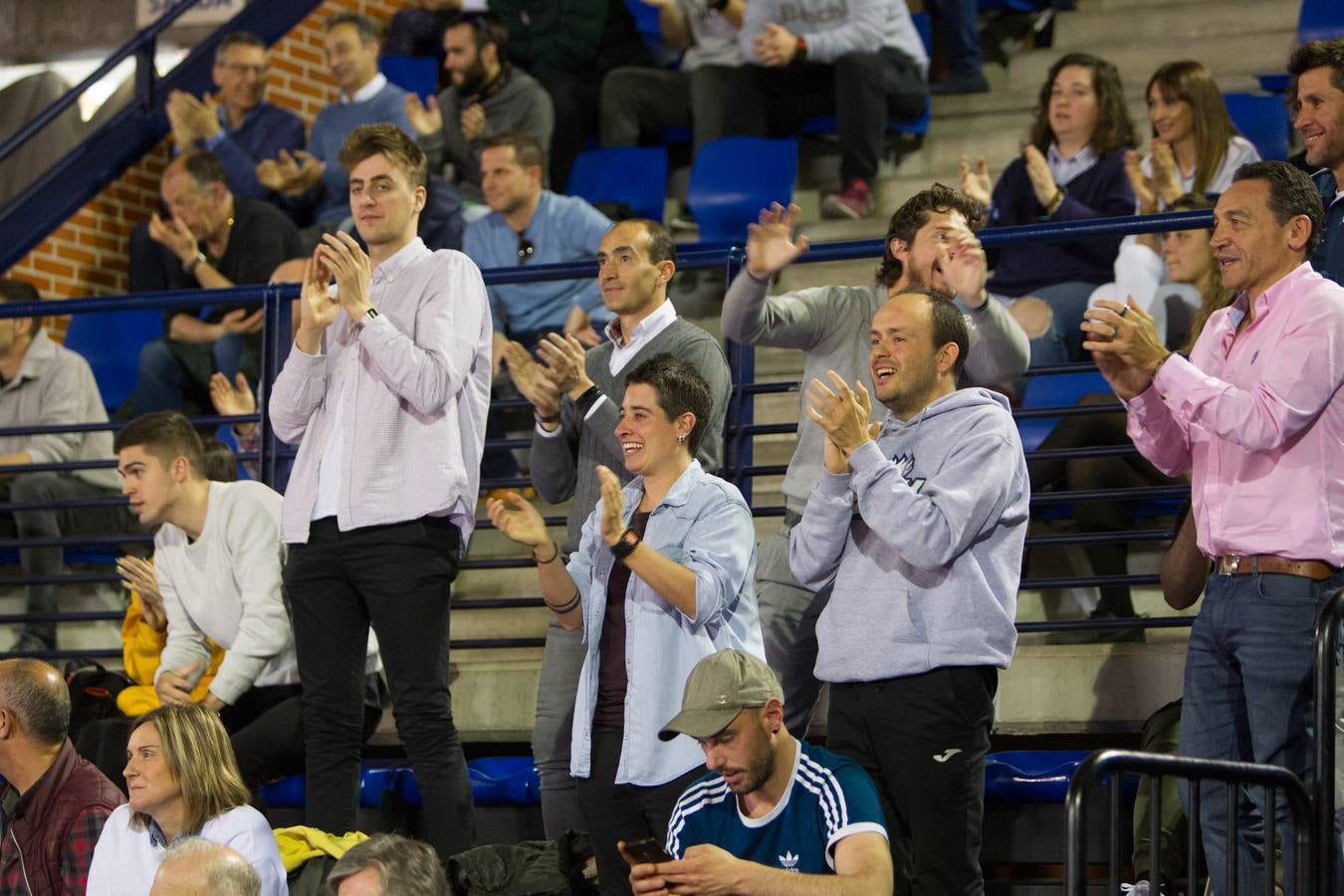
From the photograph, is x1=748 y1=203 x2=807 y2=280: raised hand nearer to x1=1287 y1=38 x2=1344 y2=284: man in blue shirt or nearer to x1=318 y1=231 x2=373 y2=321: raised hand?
x1=318 y1=231 x2=373 y2=321: raised hand

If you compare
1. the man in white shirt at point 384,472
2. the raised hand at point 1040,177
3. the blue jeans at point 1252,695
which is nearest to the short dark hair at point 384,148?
the man in white shirt at point 384,472

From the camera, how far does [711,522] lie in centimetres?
459

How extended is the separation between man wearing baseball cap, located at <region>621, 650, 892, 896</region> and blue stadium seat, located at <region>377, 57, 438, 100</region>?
6456mm

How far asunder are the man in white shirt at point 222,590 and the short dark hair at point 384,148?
4.15ft

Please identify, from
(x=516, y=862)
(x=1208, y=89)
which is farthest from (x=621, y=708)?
(x=1208, y=89)

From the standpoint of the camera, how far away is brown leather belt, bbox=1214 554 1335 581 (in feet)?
13.5

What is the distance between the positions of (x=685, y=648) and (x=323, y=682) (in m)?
1.13

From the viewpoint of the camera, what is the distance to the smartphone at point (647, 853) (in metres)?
3.83

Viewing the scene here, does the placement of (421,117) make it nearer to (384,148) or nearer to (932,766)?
(384,148)

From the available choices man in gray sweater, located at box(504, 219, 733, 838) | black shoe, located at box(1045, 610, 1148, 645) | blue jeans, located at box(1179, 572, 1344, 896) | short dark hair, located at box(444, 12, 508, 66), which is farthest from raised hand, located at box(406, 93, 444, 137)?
blue jeans, located at box(1179, 572, 1344, 896)

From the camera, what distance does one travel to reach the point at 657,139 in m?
8.92

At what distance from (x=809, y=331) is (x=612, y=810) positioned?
4.56 feet

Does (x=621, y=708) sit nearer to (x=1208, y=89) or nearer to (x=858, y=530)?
(x=858, y=530)

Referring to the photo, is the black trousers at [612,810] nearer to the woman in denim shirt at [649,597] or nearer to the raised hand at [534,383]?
the woman in denim shirt at [649,597]
